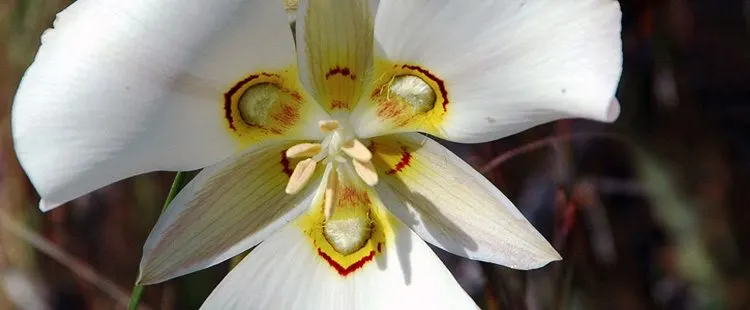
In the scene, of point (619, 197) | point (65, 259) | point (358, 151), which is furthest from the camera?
point (619, 197)

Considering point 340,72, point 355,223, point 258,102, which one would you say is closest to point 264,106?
point 258,102

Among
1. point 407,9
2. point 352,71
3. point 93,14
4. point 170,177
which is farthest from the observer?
point 170,177

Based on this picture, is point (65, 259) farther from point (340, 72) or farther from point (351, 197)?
point (340, 72)

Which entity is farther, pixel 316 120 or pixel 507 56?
pixel 316 120

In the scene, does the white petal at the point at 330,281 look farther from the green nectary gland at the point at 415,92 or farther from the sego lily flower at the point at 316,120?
the green nectary gland at the point at 415,92

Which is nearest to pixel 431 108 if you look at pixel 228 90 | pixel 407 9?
pixel 407 9

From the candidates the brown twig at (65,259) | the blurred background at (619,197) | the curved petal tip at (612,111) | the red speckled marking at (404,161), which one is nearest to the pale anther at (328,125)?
the red speckled marking at (404,161)

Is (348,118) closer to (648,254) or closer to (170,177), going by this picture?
(170,177)
